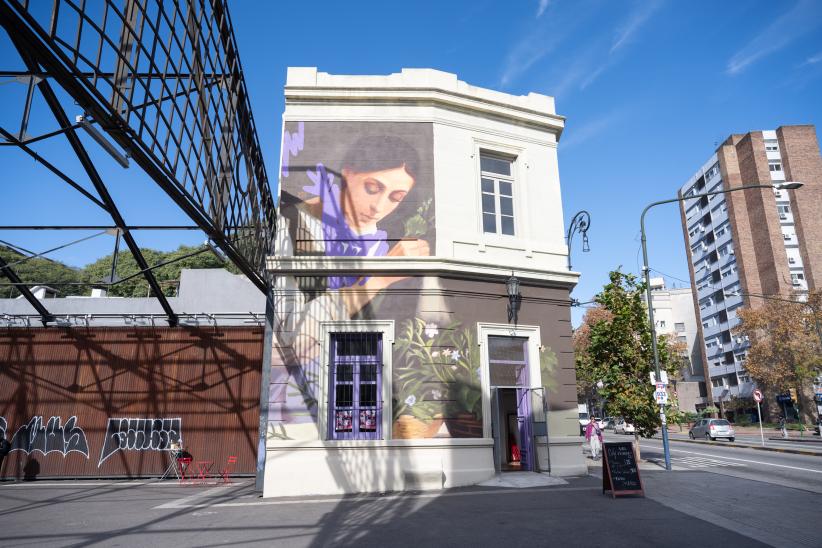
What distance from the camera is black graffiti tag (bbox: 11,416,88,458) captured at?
1459 centimetres

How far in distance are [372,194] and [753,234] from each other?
56850 millimetres

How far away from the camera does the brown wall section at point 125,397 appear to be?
574 inches

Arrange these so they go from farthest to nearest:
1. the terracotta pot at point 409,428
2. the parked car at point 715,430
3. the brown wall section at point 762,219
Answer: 1. the brown wall section at point 762,219
2. the parked car at point 715,430
3. the terracotta pot at point 409,428

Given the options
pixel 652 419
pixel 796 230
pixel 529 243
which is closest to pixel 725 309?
pixel 796 230

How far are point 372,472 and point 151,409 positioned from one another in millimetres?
7880

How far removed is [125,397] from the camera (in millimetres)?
14930

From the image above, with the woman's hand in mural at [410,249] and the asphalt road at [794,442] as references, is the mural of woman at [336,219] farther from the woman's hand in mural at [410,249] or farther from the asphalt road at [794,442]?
the asphalt road at [794,442]

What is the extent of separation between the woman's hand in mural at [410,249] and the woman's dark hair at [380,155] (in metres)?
1.68

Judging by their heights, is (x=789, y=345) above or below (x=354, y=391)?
above

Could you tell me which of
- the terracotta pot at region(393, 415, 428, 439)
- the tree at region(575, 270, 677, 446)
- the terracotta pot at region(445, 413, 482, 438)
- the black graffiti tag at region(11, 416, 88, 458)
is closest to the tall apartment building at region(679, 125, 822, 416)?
the tree at region(575, 270, 677, 446)

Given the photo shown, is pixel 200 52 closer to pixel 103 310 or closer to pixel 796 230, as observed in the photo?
pixel 103 310

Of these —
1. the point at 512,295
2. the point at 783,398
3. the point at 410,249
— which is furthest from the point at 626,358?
the point at 783,398

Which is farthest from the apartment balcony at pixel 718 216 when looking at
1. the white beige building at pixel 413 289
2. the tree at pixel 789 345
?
the white beige building at pixel 413 289

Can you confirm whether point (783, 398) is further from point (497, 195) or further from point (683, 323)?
point (497, 195)
